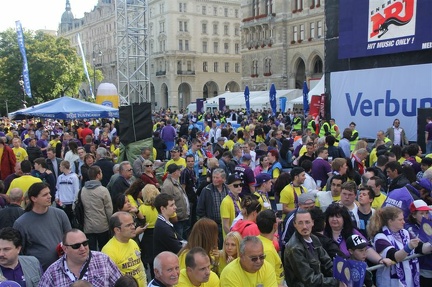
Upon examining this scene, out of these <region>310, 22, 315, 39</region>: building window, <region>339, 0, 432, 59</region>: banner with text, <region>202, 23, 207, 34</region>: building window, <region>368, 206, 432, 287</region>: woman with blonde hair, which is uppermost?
<region>202, 23, 207, 34</region>: building window

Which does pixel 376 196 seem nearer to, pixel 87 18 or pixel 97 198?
pixel 97 198

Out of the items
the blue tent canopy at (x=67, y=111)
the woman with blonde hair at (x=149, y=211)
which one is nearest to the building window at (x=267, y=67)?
the blue tent canopy at (x=67, y=111)

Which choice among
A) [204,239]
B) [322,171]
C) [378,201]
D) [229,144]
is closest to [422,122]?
[229,144]

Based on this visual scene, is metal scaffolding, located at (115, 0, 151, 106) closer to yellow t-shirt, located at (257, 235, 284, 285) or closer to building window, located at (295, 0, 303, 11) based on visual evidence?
building window, located at (295, 0, 303, 11)

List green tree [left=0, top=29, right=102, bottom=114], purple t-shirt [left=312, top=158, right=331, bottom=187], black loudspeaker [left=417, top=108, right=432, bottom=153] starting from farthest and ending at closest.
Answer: green tree [left=0, top=29, right=102, bottom=114] < black loudspeaker [left=417, top=108, right=432, bottom=153] < purple t-shirt [left=312, top=158, right=331, bottom=187]

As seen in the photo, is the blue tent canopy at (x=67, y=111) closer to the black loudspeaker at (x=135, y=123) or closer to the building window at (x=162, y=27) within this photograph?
the black loudspeaker at (x=135, y=123)

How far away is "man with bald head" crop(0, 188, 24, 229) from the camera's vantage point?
549 cm

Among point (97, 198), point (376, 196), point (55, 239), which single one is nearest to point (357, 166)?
point (376, 196)

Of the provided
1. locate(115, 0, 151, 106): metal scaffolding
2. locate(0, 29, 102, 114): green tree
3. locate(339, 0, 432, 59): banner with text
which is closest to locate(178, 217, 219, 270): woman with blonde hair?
locate(339, 0, 432, 59): banner with text

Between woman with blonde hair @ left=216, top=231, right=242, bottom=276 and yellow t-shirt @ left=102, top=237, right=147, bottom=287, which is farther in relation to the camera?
woman with blonde hair @ left=216, top=231, right=242, bottom=276

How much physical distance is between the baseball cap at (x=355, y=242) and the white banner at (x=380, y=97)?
41.4 ft

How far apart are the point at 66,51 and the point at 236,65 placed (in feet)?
108

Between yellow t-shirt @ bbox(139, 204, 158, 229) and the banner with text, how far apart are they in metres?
12.6

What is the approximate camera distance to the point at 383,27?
1623 cm
